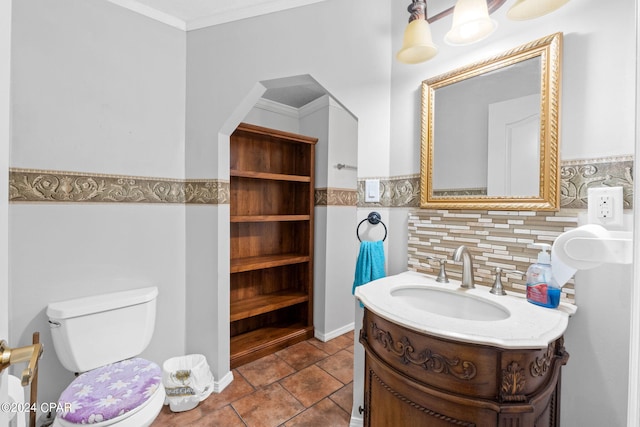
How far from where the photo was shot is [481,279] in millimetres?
1195

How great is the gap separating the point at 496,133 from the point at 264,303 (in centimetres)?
202

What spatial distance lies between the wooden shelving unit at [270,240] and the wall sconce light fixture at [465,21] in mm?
1356

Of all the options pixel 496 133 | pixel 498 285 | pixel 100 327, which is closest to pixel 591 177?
pixel 496 133

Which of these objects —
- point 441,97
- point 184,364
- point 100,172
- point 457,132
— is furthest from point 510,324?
point 100,172

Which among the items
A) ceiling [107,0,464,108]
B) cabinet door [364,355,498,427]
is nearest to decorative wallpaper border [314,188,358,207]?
ceiling [107,0,464,108]

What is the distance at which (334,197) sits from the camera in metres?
2.54

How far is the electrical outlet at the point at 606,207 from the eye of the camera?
2.88 ft

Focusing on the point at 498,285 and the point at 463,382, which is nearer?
the point at 463,382

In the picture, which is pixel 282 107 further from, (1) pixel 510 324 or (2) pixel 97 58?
(1) pixel 510 324

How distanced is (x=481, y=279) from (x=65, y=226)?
6.94 ft

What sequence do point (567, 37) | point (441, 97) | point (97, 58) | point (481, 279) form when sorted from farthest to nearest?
point (97, 58)
point (441, 97)
point (481, 279)
point (567, 37)

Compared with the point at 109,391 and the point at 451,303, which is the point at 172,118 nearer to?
the point at 109,391

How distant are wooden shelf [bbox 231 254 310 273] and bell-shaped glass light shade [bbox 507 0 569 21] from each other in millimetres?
2052

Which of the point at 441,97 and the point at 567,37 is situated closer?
the point at 567,37
